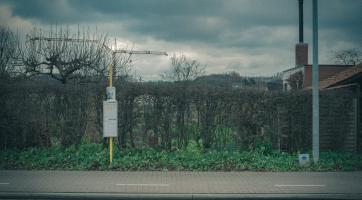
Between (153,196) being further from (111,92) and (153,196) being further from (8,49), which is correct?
(8,49)

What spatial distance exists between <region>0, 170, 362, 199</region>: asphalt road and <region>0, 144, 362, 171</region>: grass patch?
1.98 feet

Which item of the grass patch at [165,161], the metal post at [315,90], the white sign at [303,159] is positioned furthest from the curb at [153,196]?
the metal post at [315,90]

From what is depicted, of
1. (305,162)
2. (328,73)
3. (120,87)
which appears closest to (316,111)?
(305,162)

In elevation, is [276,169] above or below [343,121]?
below

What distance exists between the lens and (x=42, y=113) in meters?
14.2

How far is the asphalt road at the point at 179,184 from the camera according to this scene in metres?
9.10

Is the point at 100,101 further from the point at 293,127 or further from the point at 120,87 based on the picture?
the point at 293,127

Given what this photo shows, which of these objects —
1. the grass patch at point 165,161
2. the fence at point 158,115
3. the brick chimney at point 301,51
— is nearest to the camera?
the grass patch at point 165,161

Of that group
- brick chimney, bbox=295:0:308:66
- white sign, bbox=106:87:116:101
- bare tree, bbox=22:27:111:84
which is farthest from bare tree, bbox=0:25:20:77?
brick chimney, bbox=295:0:308:66

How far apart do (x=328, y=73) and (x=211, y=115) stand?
2520cm

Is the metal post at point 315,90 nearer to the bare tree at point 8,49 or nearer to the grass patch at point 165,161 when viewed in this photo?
the grass patch at point 165,161

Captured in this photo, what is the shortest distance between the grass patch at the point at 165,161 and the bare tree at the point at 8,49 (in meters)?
10.6

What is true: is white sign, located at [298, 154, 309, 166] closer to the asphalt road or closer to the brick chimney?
the asphalt road

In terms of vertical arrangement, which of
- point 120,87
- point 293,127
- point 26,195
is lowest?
point 26,195
